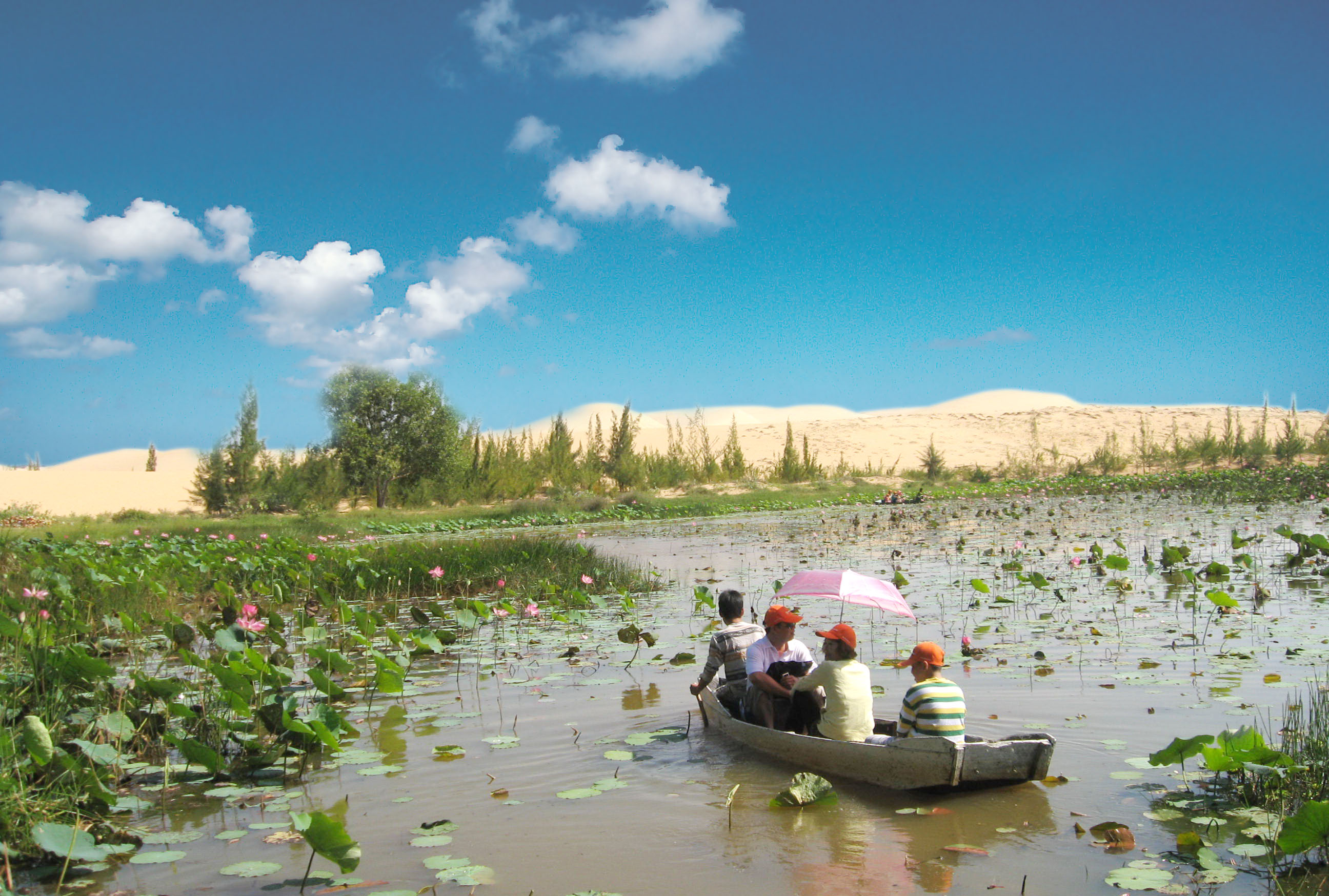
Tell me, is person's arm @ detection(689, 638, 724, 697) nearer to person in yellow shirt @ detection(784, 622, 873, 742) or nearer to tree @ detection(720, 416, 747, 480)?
person in yellow shirt @ detection(784, 622, 873, 742)

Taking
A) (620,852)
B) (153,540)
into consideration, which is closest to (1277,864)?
(620,852)

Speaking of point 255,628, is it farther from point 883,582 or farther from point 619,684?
point 883,582

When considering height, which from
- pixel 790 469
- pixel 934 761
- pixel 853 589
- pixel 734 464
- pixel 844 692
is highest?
pixel 734 464

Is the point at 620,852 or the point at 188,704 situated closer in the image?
the point at 620,852

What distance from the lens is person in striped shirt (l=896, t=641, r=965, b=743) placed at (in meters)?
5.00

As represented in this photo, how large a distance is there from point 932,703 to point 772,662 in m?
1.36

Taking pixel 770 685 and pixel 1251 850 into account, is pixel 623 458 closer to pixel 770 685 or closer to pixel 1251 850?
pixel 770 685

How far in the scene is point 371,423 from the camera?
3678 centimetres

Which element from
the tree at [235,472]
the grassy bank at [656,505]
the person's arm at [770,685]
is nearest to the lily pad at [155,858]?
the person's arm at [770,685]

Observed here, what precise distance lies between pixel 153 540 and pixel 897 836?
1732 cm

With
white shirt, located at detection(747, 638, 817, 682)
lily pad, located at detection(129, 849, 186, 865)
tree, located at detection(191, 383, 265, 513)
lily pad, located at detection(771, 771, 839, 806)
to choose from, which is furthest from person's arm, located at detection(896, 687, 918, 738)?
tree, located at detection(191, 383, 265, 513)

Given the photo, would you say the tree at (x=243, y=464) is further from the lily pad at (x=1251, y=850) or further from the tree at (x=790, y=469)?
the lily pad at (x=1251, y=850)

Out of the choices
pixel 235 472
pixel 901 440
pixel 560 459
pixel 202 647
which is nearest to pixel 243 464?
pixel 235 472

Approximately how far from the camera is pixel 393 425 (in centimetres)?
3694
